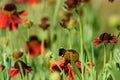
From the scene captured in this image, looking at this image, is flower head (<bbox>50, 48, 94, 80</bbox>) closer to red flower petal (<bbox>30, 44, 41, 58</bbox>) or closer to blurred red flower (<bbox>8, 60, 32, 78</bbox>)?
blurred red flower (<bbox>8, 60, 32, 78</bbox>)

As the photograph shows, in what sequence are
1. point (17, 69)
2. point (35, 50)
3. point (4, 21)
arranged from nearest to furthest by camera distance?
1. point (17, 69)
2. point (4, 21)
3. point (35, 50)

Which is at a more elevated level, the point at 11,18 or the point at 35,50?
the point at 11,18

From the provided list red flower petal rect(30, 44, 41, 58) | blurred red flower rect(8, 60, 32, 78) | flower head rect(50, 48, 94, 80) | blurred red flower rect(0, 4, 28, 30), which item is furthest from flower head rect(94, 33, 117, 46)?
red flower petal rect(30, 44, 41, 58)

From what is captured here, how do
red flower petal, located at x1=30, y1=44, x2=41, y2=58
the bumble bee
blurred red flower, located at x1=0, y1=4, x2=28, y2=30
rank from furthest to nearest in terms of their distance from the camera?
red flower petal, located at x1=30, y1=44, x2=41, y2=58, blurred red flower, located at x1=0, y1=4, x2=28, y2=30, the bumble bee

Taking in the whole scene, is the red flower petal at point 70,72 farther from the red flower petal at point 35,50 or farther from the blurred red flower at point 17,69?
the red flower petal at point 35,50

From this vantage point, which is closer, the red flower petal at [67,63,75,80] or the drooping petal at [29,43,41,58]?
the red flower petal at [67,63,75,80]

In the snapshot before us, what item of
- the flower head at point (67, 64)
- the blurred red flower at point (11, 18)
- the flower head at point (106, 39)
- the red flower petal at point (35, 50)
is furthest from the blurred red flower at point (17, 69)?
the red flower petal at point (35, 50)

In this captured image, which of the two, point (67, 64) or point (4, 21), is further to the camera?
point (4, 21)

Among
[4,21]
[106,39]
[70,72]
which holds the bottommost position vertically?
[70,72]

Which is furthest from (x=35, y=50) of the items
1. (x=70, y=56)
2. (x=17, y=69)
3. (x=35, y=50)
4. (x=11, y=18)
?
(x=70, y=56)

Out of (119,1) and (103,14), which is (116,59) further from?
(103,14)

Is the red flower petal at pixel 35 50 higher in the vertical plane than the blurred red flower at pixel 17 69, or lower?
higher

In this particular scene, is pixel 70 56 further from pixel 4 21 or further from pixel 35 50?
pixel 35 50

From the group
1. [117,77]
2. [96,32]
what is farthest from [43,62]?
[96,32]
